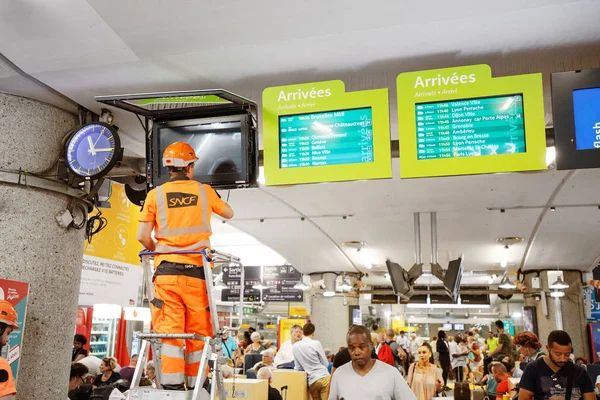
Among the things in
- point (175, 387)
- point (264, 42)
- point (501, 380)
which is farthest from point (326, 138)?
point (501, 380)

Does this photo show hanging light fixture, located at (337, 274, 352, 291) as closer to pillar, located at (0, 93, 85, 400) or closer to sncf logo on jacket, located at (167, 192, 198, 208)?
pillar, located at (0, 93, 85, 400)

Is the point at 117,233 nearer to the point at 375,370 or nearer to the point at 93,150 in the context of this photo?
the point at 93,150

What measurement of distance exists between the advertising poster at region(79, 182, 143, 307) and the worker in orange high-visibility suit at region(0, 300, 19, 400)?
335cm

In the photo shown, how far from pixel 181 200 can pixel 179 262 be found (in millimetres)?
463

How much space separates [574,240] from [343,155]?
10.3 meters

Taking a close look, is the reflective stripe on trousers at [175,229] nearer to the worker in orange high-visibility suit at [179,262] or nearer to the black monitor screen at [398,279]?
the worker in orange high-visibility suit at [179,262]

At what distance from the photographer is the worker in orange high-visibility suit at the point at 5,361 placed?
11.0 ft

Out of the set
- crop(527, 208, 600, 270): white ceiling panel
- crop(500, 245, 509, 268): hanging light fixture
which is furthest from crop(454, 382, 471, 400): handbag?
crop(500, 245, 509, 268): hanging light fixture

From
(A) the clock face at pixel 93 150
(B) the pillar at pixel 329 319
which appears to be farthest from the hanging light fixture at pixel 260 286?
(A) the clock face at pixel 93 150

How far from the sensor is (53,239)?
5.13 meters

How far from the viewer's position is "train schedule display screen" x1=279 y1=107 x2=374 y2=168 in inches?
193

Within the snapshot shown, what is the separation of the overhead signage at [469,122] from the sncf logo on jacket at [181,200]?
183cm

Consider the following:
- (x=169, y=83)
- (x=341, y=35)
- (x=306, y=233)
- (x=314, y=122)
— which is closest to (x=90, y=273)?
(x=169, y=83)

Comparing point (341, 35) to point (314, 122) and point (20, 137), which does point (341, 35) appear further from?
point (20, 137)
